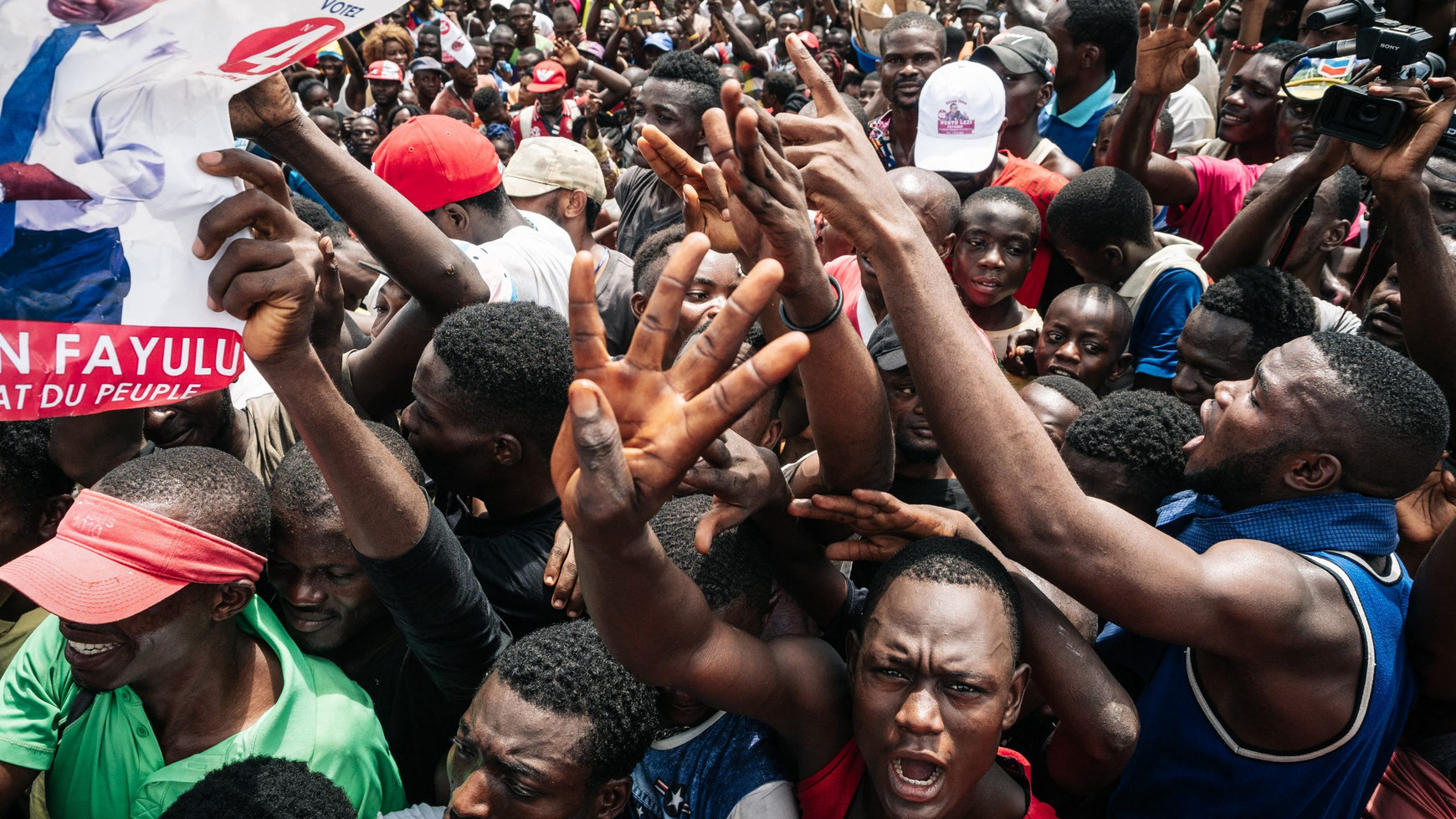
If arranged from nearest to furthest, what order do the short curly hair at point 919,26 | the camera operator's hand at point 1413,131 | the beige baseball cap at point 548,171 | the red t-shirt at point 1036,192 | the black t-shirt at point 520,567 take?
1. the black t-shirt at point 520,567
2. the camera operator's hand at point 1413,131
3. the red t-shirt at point 1036,192
4. the beige baseball cap at point 548,171
5. the short curly hair at point 919,26

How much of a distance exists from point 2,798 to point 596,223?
5.41 m

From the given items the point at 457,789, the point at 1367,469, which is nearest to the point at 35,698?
the point at 457,789

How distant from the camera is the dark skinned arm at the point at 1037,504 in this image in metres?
1.96

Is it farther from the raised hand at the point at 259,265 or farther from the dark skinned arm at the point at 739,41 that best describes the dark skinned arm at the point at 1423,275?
the dark skinned arm at the point at 739,41

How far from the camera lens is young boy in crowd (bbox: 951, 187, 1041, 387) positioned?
3977mm

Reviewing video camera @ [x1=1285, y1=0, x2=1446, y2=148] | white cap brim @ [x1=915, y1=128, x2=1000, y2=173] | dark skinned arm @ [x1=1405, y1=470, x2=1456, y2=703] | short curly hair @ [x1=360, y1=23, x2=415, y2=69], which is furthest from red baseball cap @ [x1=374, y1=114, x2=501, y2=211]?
short curly hair @ [x1=360, y1=23, x2=415, y2=69]

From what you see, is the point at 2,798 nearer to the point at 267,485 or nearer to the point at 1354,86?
the point at 267,485

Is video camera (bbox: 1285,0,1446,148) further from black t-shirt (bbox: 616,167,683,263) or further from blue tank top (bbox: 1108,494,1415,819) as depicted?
black t-shirt (bbox: 616,167,683,263)

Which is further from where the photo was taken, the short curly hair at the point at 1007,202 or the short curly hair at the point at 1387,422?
the short curly hair at the point at 1007,202

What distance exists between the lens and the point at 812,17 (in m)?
11.9

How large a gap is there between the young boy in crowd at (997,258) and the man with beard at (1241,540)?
1646mm

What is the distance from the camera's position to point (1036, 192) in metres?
4.63

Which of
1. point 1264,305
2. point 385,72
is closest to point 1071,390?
point 1264,305

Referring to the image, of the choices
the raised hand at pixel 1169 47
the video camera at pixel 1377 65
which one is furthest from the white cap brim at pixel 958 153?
the video camera at pixel 1377 65
